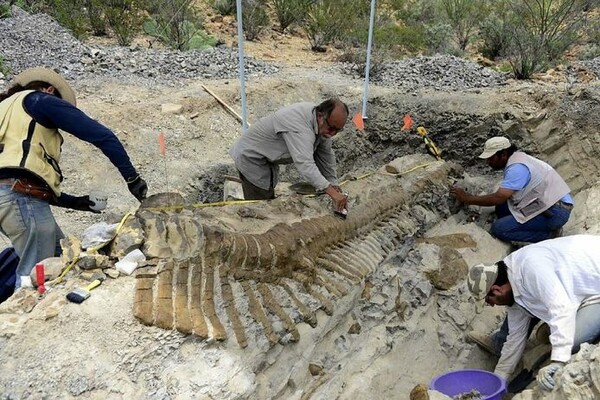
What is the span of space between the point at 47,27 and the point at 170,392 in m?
8.62

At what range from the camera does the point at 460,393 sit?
12.6ft

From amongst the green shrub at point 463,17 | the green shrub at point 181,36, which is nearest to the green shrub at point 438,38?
the green shrub at point 463,17

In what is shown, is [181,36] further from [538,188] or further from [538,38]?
[538,188]

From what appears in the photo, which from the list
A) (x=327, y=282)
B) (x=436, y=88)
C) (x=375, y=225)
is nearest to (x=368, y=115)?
(x=436, y=88)

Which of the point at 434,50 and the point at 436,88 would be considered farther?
the point at 434,50

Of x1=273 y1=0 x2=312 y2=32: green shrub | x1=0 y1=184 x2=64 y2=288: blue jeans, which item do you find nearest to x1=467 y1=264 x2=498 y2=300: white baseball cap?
x1=0 y1=184 x2=64 y2=288: blue jeans

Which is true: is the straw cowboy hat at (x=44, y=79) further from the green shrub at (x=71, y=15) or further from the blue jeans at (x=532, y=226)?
the green shrub at (x=71, y=15)

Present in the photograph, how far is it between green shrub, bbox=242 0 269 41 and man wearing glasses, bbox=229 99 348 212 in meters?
9.47

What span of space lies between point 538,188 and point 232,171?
3711mm

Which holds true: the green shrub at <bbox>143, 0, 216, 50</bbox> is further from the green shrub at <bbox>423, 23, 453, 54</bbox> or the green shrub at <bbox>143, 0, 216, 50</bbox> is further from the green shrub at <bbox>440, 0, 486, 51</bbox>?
the green shrub at <bbox>440, 0, 486, 51</bbox>

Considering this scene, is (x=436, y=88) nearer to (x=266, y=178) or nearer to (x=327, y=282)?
(x=266, y=178)

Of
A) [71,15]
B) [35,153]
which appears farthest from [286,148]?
[71,15]

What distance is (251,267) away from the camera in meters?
3.76

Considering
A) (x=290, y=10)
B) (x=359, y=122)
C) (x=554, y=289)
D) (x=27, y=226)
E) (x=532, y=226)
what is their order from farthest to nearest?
(x=290, y=10), (x=359, y=122), (x=532, y=226), (x=27, y=226), (x=554, y=289)
